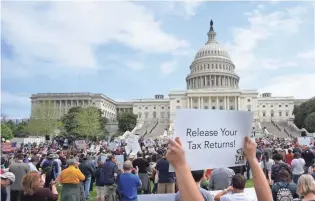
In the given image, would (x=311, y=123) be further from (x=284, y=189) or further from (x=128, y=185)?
(x=284, y=189)

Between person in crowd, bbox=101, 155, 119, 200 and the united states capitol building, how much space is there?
9262 centimetres

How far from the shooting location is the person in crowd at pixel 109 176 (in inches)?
413

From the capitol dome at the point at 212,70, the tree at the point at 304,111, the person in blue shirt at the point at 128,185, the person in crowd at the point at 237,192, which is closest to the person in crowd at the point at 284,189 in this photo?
the person in crowd at the point at 237,192

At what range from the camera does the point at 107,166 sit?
414 inches

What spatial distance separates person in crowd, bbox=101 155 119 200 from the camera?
1049 centimetres

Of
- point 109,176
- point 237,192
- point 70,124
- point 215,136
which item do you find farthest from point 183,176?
point 70,124

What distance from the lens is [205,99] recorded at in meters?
105

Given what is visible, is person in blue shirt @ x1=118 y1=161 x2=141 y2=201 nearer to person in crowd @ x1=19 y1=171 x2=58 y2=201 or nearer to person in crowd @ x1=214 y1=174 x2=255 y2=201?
person in crowd @ x1=19 y1=171 x2=58 y2=201

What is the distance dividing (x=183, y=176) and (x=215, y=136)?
1.68 m

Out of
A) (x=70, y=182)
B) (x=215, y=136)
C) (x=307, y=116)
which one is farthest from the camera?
(x=307, y=116)

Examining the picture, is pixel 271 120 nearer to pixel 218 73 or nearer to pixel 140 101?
pixel 218 73

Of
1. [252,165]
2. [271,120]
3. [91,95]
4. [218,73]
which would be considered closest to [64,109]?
[91,95]

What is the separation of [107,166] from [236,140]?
277 inches

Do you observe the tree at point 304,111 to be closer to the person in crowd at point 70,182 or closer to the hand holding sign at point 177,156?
the person in crowd at point 70,182
